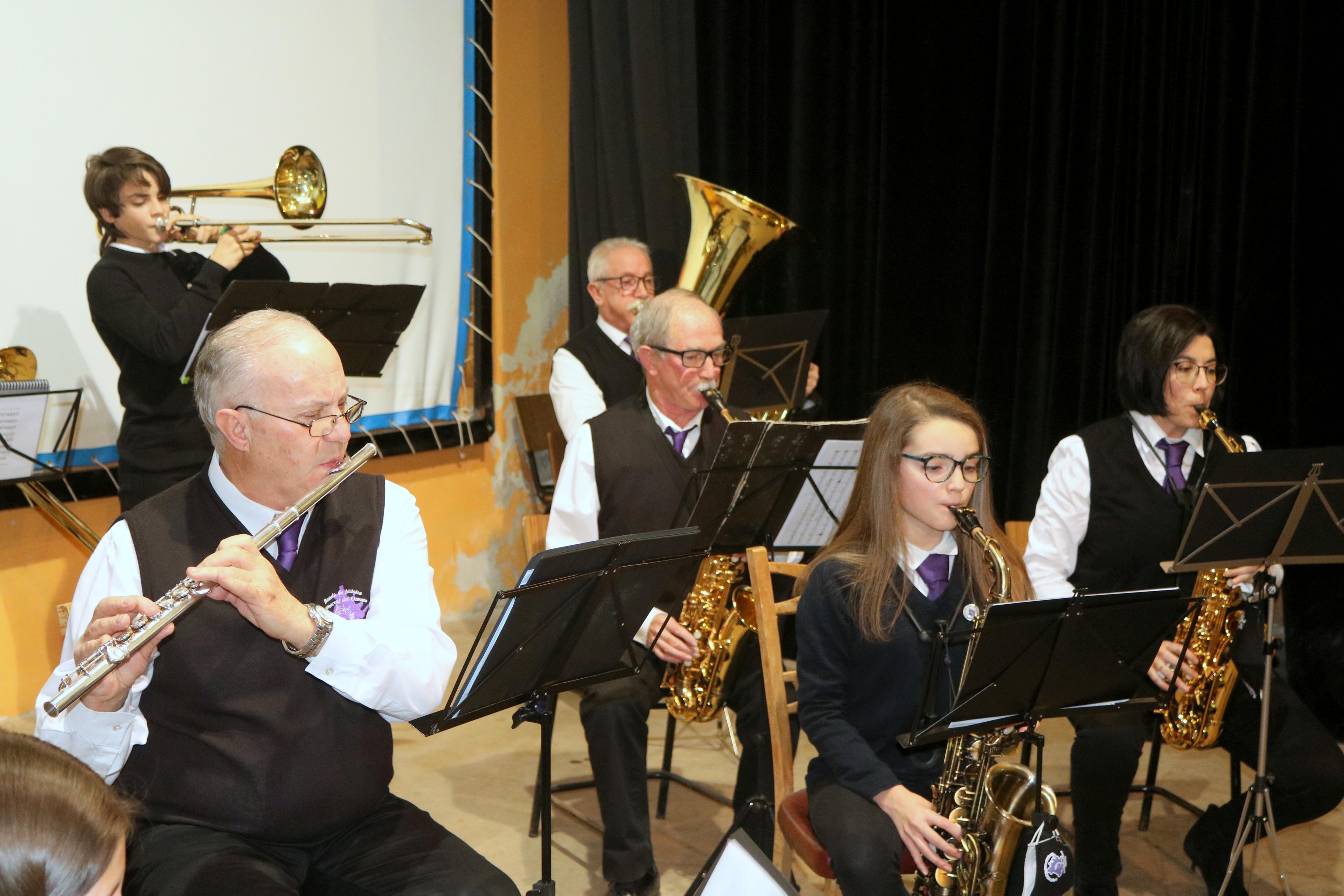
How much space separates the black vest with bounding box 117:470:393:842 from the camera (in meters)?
1.69

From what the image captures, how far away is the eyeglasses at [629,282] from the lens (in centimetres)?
402

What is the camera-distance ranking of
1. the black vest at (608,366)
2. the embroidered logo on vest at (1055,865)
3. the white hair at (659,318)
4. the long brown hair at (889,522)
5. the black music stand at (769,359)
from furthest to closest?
the black vest at (608,366) < the black music stand at (769,359) < the white hair at (659,318) < the long brown hair at (889,522) < the embroidered logo on vest at (1055,865)

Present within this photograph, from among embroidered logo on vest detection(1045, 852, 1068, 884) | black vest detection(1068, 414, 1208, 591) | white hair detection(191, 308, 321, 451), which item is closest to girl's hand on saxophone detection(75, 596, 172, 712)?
white hair detection(191, 308, 321, 451)

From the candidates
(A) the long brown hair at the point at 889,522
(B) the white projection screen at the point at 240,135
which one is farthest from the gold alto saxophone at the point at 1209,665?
(B) the white projection screen at the point at 240,135

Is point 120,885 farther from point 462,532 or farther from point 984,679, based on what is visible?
point 462,532

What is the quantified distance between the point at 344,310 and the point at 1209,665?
2261 millimetres

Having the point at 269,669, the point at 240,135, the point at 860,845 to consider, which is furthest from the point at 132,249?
the point at 860,845

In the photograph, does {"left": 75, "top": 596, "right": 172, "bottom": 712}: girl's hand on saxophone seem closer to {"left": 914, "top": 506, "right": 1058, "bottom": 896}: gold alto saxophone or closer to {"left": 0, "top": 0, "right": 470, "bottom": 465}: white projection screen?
{"left": 914, "top": 506, "right": 1058, "bottom": 896}: gold alto saxophone

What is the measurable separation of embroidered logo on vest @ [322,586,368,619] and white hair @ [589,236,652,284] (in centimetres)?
239

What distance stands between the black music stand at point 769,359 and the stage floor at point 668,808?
1052mm

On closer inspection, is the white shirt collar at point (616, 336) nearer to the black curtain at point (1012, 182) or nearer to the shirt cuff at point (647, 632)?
the black curtain at point (1012, 182)

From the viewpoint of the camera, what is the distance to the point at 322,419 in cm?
180

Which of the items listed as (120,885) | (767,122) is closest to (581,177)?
(767,122)

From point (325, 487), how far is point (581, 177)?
11.1ft
